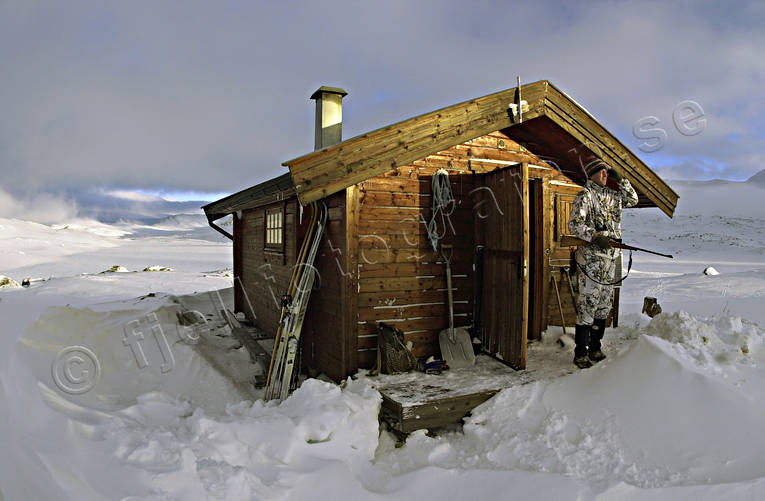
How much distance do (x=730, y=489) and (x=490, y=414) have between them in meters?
1.93

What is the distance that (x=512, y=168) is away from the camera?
17.5ft

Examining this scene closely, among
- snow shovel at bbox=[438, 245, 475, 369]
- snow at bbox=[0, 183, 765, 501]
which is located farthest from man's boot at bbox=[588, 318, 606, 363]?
snow shovel at bbox=[438, 245, 475, 369]

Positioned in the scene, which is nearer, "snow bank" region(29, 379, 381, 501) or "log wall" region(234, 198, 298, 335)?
"snow bank" region(29, 379, 381, 501)

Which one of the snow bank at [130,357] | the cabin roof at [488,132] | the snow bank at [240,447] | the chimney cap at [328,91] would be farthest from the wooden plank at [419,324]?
the chimney cap at [328,91]

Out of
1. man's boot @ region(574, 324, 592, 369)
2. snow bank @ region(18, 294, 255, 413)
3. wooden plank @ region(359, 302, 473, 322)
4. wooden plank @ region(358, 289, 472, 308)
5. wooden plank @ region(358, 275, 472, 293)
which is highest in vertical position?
wooden plank @ region(358, 275, 472, 293)

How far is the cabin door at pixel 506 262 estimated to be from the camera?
16.9 ft

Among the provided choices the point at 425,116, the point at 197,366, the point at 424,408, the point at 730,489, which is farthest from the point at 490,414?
the point at 197,366

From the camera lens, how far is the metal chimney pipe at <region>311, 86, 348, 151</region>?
860cm

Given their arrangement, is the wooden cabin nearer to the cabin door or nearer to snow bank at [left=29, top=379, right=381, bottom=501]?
the cabin door

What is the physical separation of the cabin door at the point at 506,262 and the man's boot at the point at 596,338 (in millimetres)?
846

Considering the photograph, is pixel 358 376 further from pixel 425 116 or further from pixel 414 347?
pixel 425 116

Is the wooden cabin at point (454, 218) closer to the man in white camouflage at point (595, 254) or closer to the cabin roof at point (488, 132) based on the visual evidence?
the cabin roof at point (488, 132)

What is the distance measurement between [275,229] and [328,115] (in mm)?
2545

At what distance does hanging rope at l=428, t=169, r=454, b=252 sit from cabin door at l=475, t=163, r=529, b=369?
495 millimetres
